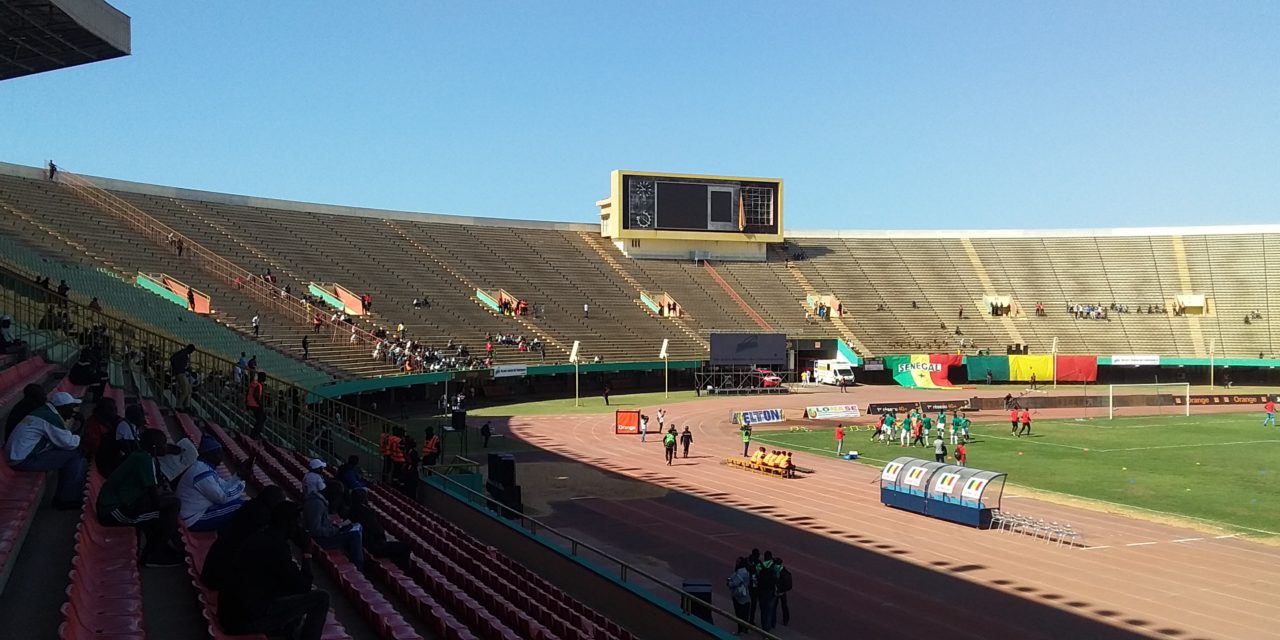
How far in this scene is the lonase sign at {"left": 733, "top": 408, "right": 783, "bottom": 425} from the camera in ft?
142

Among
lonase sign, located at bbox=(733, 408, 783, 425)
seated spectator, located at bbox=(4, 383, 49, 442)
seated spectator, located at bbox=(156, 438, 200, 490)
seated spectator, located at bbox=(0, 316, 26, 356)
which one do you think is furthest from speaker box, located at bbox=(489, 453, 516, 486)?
lonase sign, located at bbox=(733, 408, 783, 425)

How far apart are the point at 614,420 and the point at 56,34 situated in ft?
99.8

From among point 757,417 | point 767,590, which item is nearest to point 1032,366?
point 757,417

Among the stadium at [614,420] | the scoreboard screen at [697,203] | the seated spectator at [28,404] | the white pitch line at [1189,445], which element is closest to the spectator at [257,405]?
the stadium at [614,420]

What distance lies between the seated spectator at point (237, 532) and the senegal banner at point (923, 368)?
63.8 metres

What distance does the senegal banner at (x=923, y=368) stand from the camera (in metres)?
67.9

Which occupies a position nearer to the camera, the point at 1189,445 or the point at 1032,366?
the point at 1189,445

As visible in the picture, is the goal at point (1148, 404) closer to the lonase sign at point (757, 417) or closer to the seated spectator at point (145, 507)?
the lonase sign at point (757, 417)

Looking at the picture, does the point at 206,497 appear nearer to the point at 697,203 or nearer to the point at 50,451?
the point at 50,451

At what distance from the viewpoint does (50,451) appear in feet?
33.5

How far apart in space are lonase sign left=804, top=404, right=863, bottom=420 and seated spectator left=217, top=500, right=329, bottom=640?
1570 inches

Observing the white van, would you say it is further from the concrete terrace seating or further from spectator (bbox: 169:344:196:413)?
spectator (bbox: 169:344:196:413)

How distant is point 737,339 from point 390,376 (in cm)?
2360

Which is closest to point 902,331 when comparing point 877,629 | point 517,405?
point 517,405
